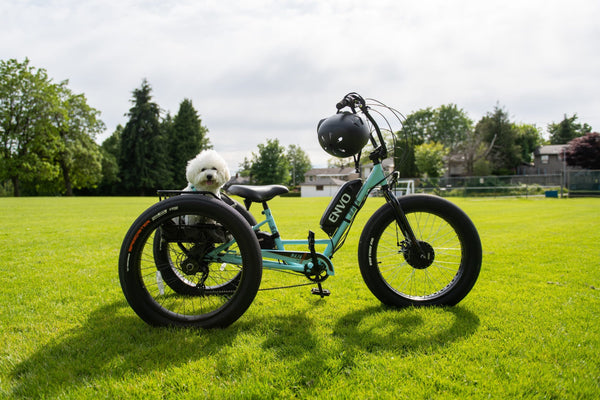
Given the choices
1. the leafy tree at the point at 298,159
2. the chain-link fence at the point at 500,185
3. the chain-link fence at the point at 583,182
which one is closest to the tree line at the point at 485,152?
the chain-link fence at the point at 500,185

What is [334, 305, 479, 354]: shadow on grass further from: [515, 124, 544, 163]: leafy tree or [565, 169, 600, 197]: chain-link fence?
[515, 124, 544, 163]: leafy tree

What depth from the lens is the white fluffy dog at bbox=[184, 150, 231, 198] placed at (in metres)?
3.42

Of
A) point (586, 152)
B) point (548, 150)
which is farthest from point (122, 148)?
point (548, 150)

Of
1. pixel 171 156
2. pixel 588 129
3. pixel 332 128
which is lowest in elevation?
pixel 332 128

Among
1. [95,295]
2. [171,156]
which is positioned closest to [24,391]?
[95,295]

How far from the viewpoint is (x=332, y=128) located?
307 cm

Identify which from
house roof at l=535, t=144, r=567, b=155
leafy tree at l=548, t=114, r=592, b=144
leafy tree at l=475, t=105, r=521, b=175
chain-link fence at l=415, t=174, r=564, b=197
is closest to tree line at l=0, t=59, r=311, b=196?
chain-link fence at l=415, t=174, r=564, b=197

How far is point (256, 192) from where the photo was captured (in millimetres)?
3180

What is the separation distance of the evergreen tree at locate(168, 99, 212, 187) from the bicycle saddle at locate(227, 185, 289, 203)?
57086mm

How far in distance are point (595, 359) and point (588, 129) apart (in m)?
121

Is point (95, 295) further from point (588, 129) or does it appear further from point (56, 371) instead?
point (588, 129)

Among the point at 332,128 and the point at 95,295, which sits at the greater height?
the point at 332,128

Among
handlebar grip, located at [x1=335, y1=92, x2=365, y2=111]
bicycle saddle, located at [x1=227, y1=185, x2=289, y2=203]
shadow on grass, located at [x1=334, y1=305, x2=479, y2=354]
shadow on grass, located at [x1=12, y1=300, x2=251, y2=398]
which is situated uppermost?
handlebar grip, located at [x1=335, y1=92, x2=365, y2=111]

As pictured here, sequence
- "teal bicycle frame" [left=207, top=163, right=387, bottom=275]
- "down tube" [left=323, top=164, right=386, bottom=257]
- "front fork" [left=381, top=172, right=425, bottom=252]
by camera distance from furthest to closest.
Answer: "down tube" [left=323, top=164, right=386, bottom=257] → "front fork" [left=381, top=172, right=425, bottom=252] → "teal bicycle frame" [left=207, top=163, right=387, bottom=275]
